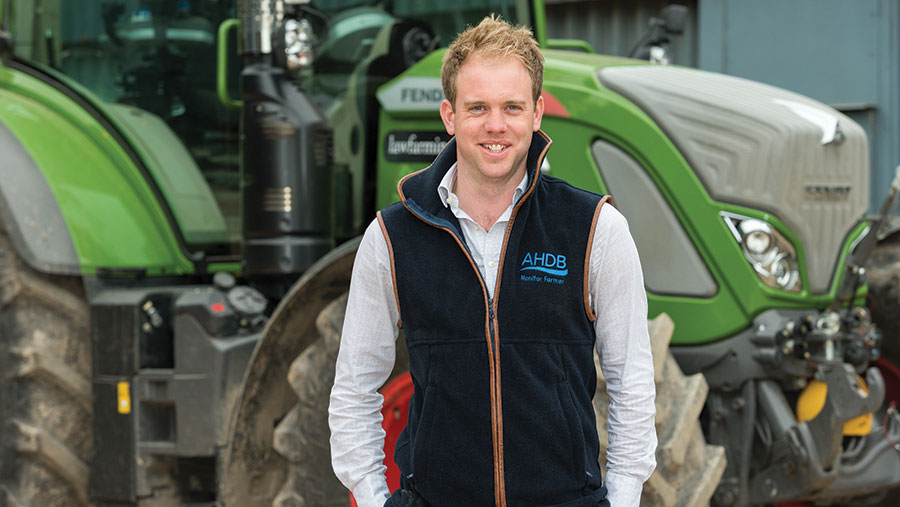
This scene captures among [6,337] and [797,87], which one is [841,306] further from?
[797,87]

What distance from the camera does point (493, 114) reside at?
212 cm

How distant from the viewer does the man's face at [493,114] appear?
6.93ft

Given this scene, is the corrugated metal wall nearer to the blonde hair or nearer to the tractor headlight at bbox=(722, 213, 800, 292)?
the tractor headlight at bbox=(722, 213, 800, 292)

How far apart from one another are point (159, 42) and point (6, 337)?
52.7 inches

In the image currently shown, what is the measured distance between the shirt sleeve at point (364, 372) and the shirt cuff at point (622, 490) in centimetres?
44

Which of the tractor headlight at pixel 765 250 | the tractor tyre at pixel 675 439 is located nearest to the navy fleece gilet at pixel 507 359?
the tractor tyre at pixel 675 439

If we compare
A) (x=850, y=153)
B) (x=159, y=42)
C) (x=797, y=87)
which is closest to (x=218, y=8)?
(x=159, y=42)

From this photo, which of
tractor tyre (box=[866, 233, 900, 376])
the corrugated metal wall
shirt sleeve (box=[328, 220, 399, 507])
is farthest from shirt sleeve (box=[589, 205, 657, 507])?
the corrugated metal wall

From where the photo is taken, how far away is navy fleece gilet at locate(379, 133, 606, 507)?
2.08 metres

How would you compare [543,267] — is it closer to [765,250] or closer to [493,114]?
[493,114]

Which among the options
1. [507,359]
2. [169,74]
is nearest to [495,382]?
[507,359]

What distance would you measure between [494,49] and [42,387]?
2.89 metres

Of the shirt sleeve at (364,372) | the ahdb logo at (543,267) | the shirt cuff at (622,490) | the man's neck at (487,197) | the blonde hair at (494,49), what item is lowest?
the shirt cuff at (622,490)

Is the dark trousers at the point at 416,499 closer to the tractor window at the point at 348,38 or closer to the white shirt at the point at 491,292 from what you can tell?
the white shirt at the point at 491,292
